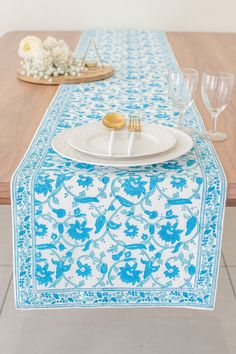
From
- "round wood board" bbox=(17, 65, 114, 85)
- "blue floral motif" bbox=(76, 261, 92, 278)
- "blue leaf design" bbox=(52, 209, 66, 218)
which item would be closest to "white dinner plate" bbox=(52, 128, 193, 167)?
"blue leaf design" bbox=(52, 209, 66, 218)

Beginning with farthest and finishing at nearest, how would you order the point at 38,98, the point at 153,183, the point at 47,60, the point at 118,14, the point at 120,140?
the point at 118,14, the point at 47,60, the point at 38,98, the point at 120,140, the point at 153,183

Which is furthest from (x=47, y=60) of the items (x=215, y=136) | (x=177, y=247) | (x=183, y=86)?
(x=177, y=247)

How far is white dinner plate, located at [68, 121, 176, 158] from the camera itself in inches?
44.1

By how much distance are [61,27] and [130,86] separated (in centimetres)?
167

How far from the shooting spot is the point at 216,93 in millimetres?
1306

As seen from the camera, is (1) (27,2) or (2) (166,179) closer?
(2) (166,179)

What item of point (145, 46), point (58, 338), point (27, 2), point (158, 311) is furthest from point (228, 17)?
point (58, 338)

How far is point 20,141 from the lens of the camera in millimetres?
1285

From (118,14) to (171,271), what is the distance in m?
2.51

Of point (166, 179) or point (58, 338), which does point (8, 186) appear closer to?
point (166, 179)

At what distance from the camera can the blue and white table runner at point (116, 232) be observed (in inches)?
41.4

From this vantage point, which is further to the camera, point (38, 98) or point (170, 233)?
point (38, 98)

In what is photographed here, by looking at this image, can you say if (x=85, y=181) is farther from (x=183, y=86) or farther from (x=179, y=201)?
(x=183, y=86)

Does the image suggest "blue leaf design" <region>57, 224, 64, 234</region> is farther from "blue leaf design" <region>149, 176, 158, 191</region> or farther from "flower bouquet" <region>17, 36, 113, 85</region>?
"flower bouquet" <region>17, 36, 113, 85</region>
